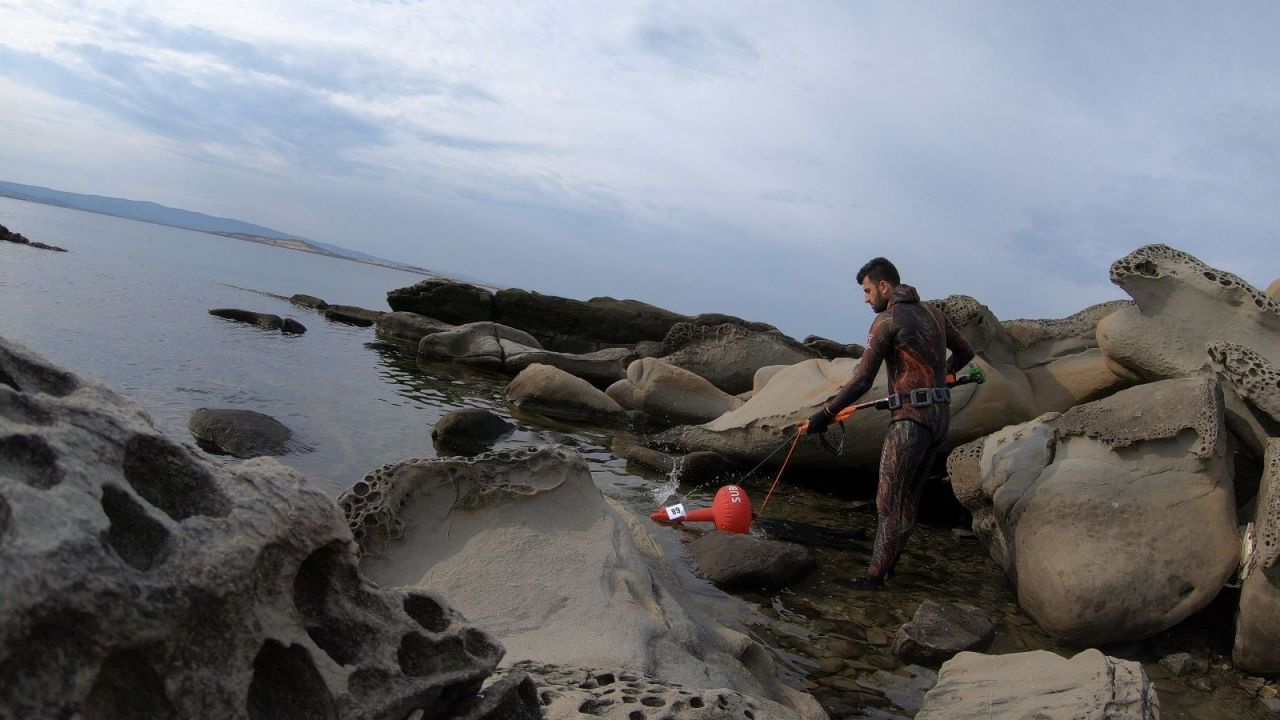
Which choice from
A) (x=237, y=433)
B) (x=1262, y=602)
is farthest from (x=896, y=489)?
(x=237, y=433)

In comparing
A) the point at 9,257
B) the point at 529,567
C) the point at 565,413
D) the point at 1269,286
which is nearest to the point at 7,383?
the point at 529,567

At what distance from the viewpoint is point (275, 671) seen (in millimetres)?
1977

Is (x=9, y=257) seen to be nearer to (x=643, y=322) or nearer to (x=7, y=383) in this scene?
(x=643, y=322)

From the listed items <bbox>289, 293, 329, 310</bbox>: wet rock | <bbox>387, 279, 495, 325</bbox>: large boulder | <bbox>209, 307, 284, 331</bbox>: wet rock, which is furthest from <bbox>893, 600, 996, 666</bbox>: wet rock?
<bbox>289, 293, 329, 310</bbox>: wet rock

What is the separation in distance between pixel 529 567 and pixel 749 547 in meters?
2.34

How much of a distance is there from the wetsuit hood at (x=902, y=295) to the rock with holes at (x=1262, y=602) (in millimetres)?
2860

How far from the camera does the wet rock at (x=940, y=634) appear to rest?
5391 mm

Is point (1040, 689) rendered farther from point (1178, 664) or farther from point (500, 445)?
point (500, 445)

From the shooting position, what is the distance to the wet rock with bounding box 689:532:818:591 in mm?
6512

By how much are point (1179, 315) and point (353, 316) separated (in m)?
25.2

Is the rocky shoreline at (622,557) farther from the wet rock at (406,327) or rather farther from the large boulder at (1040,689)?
the wet rock at (406,327)

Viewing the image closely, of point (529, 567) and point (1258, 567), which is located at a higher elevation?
point (1258, 567)

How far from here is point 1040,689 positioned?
3959 mm

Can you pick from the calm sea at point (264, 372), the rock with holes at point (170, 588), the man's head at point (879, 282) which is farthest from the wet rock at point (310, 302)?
the rock with holes at point (170, 588)
